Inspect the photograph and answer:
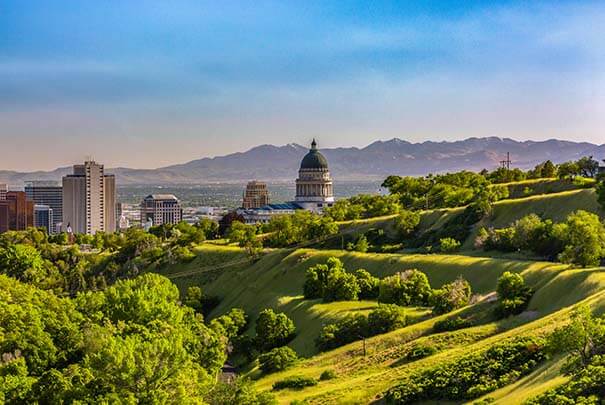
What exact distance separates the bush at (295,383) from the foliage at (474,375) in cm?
752

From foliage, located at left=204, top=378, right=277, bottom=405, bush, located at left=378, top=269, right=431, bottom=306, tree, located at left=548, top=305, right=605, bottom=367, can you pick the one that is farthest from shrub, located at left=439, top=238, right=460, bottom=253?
tree, located at left=548, top=305, right=605, bottom=367

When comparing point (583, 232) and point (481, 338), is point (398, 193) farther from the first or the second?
point (481, 338)

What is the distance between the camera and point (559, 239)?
7125 centimetres

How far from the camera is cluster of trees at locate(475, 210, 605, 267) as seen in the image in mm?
61406

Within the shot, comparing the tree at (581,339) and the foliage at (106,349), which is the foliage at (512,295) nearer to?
the tree at (581,339)

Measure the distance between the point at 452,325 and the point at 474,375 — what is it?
12.6 metres

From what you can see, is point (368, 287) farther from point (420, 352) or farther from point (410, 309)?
point (420, 352)

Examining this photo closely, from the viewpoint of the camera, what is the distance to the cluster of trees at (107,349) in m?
39.6

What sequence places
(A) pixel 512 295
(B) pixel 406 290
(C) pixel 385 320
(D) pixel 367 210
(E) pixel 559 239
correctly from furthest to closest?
(D) pixel 367 210 → (E) pixel 559 239 → (B) pixel 406 290 → (C) pixel 385 320 → (A) pixel 512 295

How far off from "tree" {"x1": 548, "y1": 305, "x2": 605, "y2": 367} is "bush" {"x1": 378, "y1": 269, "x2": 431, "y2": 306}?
27.7 meters

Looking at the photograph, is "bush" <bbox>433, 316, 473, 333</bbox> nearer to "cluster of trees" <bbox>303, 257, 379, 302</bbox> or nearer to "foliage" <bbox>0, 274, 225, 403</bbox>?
"foliage" <bbox>0, 274, 225, 403</bbox>

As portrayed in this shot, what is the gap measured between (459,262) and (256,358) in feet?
62.7

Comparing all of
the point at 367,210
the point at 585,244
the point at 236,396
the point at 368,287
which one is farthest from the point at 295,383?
the point at 367,210

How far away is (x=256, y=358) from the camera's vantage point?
208ft
